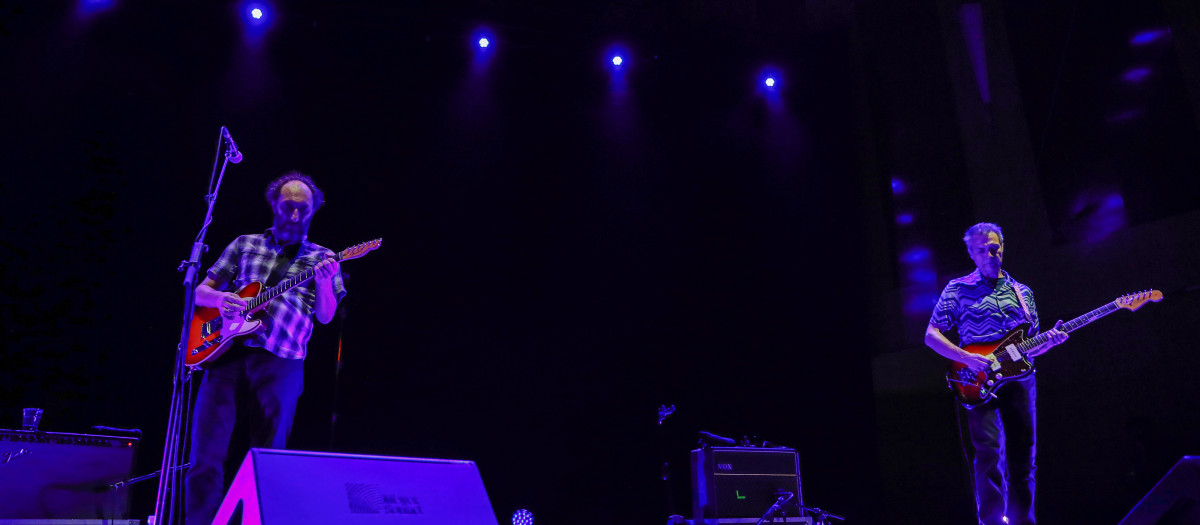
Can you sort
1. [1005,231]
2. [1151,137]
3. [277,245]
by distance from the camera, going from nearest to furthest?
[277,245], [1151,137], [1005,231]

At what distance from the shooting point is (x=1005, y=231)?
5.12 metres

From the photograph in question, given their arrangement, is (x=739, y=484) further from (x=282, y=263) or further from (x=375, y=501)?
(x=375, y=501)

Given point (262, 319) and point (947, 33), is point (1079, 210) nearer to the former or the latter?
point (947, 33)

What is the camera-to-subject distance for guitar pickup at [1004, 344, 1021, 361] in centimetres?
349

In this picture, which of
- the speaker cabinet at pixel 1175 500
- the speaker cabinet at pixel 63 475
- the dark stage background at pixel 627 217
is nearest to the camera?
the speaker cabinet at pixel 1175 500

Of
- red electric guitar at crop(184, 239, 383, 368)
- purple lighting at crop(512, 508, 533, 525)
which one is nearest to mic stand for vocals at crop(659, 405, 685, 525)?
purple lighting at crop(512, 508, 533, 525)

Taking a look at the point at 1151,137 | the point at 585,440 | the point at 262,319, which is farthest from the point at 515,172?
the point at 1151,137

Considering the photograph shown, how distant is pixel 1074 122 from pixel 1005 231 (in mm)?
775

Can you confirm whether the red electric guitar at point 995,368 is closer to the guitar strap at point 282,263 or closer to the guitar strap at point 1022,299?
the guitar strap at point 1022,299

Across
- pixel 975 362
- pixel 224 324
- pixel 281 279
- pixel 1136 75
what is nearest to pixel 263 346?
pixel 224 324

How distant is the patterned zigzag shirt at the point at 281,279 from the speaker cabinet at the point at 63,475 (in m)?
0.97

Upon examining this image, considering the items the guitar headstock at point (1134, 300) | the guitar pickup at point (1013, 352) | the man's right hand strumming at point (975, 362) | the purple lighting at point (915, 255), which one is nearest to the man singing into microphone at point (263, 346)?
the man's right hand strumming at point (975, 362)

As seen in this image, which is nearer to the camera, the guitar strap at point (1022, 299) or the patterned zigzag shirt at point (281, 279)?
the patterned zigzag shirt at point (281, 279)

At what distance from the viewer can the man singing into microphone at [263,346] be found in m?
2.87
